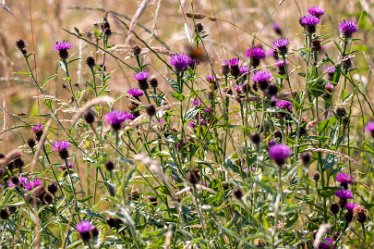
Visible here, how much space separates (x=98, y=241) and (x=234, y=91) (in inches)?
26.3

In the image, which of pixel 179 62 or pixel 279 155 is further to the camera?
pixel 179 62

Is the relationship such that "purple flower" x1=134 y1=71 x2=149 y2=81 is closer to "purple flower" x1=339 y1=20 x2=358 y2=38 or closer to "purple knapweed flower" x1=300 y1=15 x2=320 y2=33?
"purple knapweed flower" x1=300 y1=15 x2=320 y2=33

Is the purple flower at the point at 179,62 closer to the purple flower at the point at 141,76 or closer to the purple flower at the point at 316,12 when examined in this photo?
the purple flower at the point at 141,76

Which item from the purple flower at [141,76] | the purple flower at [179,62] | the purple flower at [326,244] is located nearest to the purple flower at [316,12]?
the purple flower at [179,62]

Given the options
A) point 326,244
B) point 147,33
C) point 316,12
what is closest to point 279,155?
point 326,244

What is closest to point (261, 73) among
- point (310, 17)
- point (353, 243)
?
point (310, 17)

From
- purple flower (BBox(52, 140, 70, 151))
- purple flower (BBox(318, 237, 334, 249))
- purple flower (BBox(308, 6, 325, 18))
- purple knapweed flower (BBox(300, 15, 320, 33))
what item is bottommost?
purple flower (BBox(318, 237, 334, 249))

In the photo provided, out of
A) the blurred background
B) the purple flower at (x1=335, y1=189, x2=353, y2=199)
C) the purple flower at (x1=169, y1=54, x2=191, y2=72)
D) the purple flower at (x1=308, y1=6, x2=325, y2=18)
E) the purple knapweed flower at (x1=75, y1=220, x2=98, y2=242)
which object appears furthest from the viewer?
the blurred background

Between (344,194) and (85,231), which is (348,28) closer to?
(344,194)

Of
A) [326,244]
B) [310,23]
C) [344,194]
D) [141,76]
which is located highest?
[310,23]

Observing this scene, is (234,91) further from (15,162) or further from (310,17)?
(15,162)

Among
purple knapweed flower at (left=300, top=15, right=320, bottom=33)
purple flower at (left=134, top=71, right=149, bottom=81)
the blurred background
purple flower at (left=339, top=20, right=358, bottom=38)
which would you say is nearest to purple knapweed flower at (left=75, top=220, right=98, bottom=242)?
purple flower at (left=134, top=71, right=149, bottom=81)

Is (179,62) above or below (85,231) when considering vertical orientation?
above

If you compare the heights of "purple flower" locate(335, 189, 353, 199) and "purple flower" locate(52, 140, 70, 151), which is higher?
"purple flower" locate(52, 140, 70, 151)
